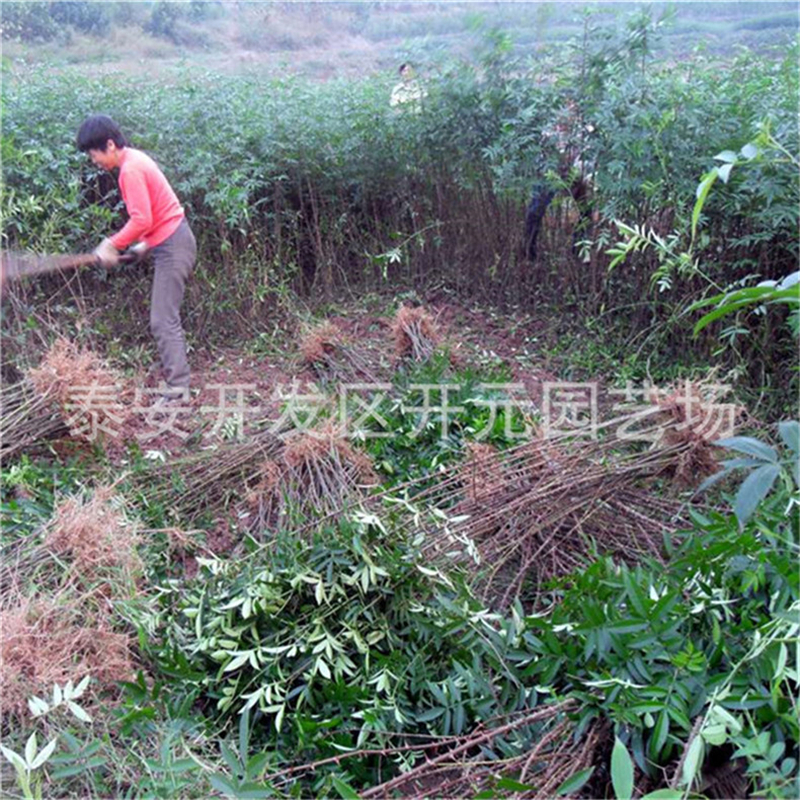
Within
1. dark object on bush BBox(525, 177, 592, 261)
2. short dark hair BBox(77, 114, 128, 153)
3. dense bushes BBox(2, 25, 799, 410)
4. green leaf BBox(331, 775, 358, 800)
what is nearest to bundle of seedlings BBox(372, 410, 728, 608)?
green leaf BBox(331, 775, 358, 800)

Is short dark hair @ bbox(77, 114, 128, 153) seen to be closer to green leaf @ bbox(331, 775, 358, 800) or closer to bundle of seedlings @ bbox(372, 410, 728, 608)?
bundle of seedlings @ bbox(372, 410, 728, 608)

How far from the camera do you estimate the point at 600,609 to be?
1.85 metres

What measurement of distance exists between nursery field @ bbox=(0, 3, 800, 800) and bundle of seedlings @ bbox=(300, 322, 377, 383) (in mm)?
18

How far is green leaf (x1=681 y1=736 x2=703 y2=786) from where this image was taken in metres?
1.24

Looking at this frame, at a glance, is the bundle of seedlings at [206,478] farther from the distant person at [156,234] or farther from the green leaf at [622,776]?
the green leaf at [622,776]

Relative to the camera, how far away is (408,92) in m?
5.30

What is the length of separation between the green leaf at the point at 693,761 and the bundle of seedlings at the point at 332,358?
10.9 ft

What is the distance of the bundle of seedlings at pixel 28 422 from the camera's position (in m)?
3.71

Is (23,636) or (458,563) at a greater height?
(23,636)

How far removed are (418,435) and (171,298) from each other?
1678mm

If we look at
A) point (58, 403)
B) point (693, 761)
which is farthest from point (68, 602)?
point (693, 761)

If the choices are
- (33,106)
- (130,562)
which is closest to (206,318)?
(33,106)

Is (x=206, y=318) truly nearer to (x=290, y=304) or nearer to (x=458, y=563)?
(x=290, y=304)

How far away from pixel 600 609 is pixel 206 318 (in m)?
3.92
